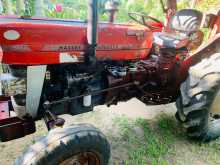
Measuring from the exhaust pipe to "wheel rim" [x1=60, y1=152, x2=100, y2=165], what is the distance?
75 cm

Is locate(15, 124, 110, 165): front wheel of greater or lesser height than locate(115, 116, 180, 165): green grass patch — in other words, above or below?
above

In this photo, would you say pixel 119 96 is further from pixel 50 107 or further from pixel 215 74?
pixel 215 74

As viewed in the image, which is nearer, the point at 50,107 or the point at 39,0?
the point at 50,107

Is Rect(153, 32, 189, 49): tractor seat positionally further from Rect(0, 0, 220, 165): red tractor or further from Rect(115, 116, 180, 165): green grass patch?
Rect(115, 116, 180, 165): green grass patch

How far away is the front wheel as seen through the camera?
1.73 m

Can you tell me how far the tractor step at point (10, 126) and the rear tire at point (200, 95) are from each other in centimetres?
141

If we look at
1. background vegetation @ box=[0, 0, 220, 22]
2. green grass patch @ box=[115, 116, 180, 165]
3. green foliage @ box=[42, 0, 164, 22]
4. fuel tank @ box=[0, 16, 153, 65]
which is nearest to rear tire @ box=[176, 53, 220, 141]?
green grass patch @ box=[115, 116, 180, 165]

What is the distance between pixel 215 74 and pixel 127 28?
2.93 ft

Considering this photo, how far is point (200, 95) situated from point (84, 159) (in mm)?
1191

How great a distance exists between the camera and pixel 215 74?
2.41 m

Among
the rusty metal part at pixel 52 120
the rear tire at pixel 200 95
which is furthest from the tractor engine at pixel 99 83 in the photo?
the rear tire at pixel 200 95

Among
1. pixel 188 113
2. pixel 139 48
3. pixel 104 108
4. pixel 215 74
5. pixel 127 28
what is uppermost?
pixel 127 28

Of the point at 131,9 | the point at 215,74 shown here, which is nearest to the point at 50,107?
the point at 215,74

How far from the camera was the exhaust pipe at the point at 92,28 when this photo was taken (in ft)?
5.93
